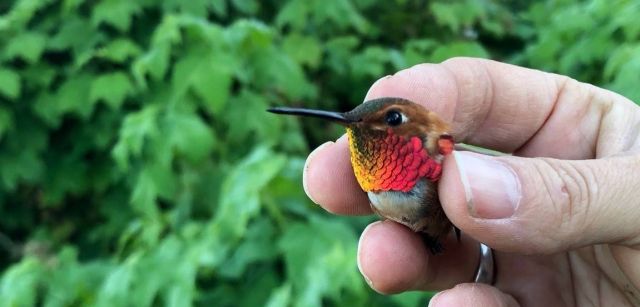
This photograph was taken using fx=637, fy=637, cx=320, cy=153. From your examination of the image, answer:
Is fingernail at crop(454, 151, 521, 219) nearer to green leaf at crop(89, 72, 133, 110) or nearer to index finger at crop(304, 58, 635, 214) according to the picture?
index finger at crop(304, 58, 635, 214)

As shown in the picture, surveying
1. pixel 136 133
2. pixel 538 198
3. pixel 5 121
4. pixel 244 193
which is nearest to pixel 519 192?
pixel 538 198

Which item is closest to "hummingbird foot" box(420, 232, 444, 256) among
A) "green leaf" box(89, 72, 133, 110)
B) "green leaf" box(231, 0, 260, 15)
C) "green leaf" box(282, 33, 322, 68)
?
"green leaf" box(89, 72, 133, 110)

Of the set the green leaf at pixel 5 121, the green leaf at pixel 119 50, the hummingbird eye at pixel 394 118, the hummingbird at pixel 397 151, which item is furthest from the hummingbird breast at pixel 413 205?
the green leaf at pixel 5 121

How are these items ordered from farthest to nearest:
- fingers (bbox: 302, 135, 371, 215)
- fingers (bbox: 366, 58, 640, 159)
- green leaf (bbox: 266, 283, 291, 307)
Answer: green leaf (bbox: 266, 283, 291, 307) → fingers (bbox: 366, 58, 640, 159) → fingers (bbox: 302, 135, 371, 215)

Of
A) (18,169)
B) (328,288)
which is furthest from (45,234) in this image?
(328,288)

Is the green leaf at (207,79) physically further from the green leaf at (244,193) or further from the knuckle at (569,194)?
the knuckle at (569,194)

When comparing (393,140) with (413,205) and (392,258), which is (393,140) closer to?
(413,205)
